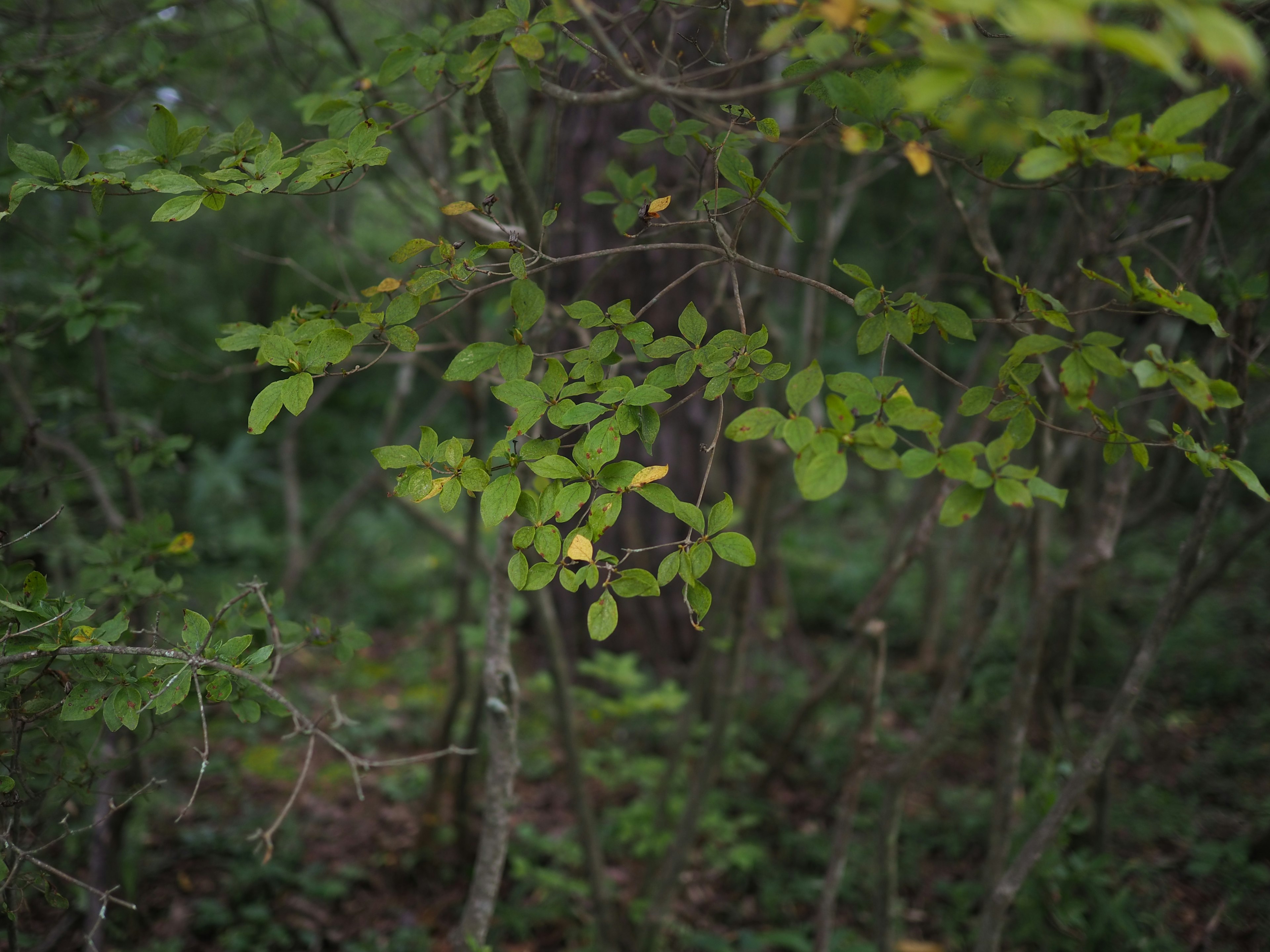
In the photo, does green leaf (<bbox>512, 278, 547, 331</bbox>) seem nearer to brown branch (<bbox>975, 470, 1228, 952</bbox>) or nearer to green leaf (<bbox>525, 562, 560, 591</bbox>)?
green leaf (<bbox>525, 562, 560, 591</bbox>)

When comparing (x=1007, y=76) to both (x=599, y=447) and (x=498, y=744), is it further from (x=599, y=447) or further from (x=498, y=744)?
(x=498, y=744)

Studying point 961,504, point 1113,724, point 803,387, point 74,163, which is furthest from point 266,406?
point 1113,724

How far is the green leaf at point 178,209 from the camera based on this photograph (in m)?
1.11

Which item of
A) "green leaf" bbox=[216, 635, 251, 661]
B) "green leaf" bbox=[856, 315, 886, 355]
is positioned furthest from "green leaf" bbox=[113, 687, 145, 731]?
"green leaf" bbox=[856, 315, 886, 355]

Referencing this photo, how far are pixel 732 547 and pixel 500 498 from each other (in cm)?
35

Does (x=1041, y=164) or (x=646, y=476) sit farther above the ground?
(x=1041, y=164)

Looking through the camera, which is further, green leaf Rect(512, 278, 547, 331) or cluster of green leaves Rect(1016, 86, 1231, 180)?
green leaf Rect(512, 278, 547, 331)

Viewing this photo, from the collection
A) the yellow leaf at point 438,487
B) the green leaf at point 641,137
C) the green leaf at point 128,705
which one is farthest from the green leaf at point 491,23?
the green leaf at point 128,705

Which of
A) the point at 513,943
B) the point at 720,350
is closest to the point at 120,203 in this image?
the point at 513,943

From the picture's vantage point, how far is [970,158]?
1.39m

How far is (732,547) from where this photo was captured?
105cm

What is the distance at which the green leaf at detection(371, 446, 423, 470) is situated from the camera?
1.12 m

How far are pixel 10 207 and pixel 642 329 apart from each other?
1000 mm

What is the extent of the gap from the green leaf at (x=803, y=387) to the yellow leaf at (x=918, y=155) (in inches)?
10.9
